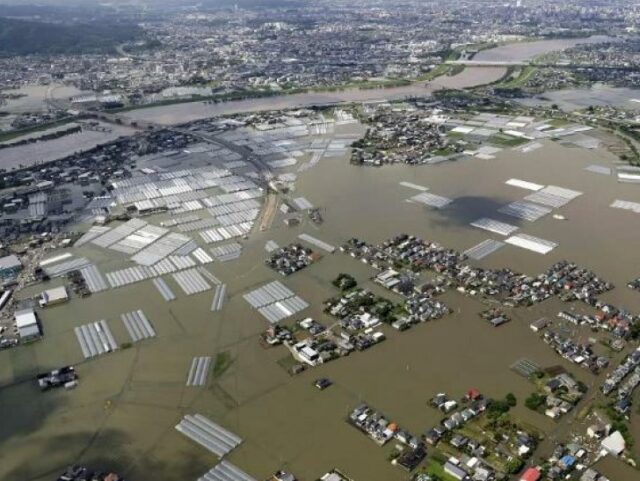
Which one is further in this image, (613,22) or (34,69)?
(613,22)

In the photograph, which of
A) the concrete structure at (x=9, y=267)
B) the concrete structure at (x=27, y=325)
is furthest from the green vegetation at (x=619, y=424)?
the concrete structure at (x=9, y=267)

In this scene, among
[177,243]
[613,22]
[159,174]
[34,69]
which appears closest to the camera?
[177,243]

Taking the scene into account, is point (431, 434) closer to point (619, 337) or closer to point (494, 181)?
point (619, 337)

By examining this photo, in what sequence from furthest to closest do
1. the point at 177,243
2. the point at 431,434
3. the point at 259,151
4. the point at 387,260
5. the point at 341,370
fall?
1. the point at 259,151
2. the point at 177,243
3. the point at 387,260
4. the point at 341,370
5. the point at 431,434

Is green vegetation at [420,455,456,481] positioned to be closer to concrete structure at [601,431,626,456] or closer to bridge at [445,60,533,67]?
concrete structure at [601,431,626,456]

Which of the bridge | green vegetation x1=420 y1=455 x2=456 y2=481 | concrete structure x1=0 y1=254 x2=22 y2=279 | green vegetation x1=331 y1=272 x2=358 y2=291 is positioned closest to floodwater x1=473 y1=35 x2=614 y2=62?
the bridge

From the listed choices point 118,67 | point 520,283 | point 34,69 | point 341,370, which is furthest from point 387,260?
point 34,69
